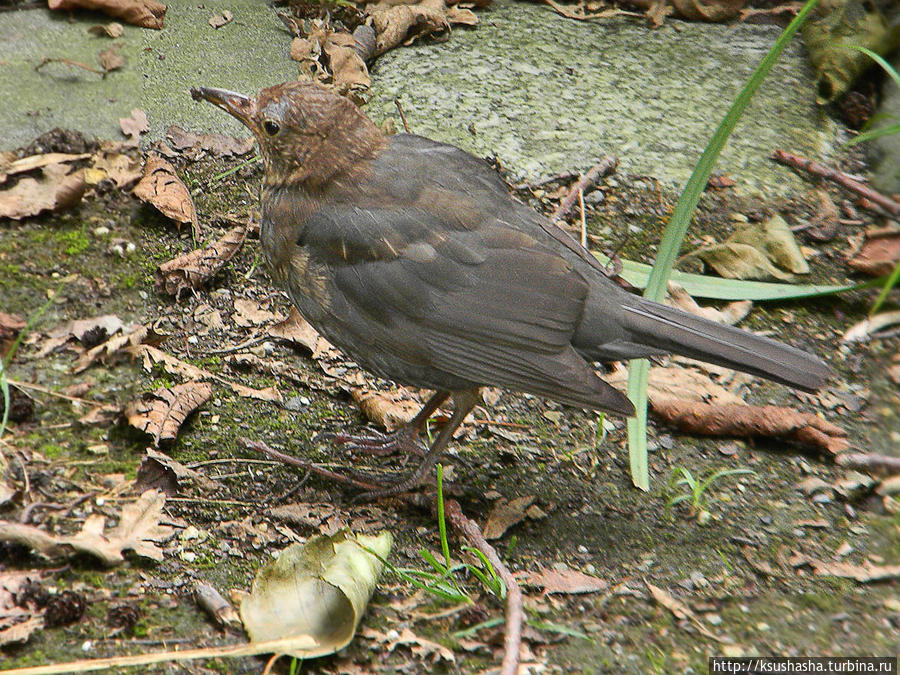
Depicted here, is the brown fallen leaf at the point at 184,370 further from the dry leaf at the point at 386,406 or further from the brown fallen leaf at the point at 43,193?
the brown fallen leaf at the point at 43,193

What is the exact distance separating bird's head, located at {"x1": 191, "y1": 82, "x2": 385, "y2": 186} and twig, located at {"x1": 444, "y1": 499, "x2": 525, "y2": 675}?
1.32 metres

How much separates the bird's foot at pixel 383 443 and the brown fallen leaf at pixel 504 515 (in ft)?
1.56

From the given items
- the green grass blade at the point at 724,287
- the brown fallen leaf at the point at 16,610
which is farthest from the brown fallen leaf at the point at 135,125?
the brown fallen leaf at the point at 16,610

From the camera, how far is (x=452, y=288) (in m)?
3.45

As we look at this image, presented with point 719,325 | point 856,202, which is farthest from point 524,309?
point 856,202

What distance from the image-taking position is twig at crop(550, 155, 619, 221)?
182 inches

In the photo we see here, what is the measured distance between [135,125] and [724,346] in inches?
123

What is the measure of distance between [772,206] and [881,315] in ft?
3.28

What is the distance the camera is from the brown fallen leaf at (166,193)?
4.47 m

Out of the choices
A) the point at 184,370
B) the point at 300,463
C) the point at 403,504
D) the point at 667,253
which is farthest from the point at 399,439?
the point at 667,253

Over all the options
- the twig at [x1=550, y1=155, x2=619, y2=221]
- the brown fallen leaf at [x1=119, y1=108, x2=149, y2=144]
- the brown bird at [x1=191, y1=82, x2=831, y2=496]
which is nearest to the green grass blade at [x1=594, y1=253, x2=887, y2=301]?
the twig at [x1=550, y1=155, x2=619, y2=221]

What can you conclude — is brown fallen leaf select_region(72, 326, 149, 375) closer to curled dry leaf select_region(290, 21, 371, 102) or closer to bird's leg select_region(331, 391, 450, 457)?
bird's leg select_region(331, 391, 450, 457)

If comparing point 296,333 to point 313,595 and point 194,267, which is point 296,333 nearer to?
point 194,267

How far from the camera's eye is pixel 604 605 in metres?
3.04
